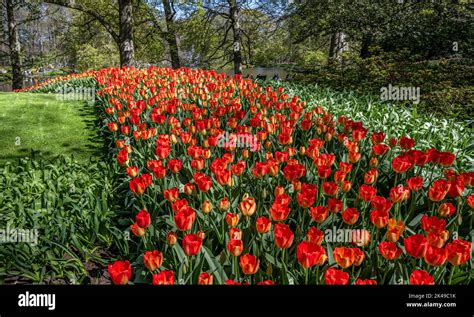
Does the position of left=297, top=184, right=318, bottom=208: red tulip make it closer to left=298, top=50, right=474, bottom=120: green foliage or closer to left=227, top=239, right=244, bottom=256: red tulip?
left=227, top=239, right=244, bottom=256: red tulip

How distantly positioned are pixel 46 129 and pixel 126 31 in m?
7.70


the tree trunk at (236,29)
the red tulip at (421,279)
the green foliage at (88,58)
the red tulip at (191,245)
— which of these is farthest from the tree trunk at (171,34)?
the red tulip at (421,279)

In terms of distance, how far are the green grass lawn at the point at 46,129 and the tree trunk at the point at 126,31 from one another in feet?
16.9

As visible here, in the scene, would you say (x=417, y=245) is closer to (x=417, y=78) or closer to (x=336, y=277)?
(x=336, y=277)

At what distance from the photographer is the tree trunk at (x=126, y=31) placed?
45.1ft

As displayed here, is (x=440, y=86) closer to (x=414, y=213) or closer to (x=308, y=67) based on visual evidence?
(x=308, y=67)

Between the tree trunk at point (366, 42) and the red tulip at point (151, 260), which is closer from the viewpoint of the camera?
the red tulip at point (151, 260)

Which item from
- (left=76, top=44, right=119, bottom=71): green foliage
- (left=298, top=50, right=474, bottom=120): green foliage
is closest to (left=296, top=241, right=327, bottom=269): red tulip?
(left=298, top=50, right=474, bottom=120): green foliage

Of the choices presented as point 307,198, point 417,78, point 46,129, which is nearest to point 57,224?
point 307,198

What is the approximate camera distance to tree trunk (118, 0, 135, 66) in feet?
45.1

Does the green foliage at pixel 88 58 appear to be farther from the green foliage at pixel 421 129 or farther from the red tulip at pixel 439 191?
the red tulip at pixel 439 191

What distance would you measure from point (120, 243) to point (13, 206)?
154 centimetres

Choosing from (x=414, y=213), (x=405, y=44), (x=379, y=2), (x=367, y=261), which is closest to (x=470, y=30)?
(x=405, y=44)

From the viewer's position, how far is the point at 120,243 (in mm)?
3123
